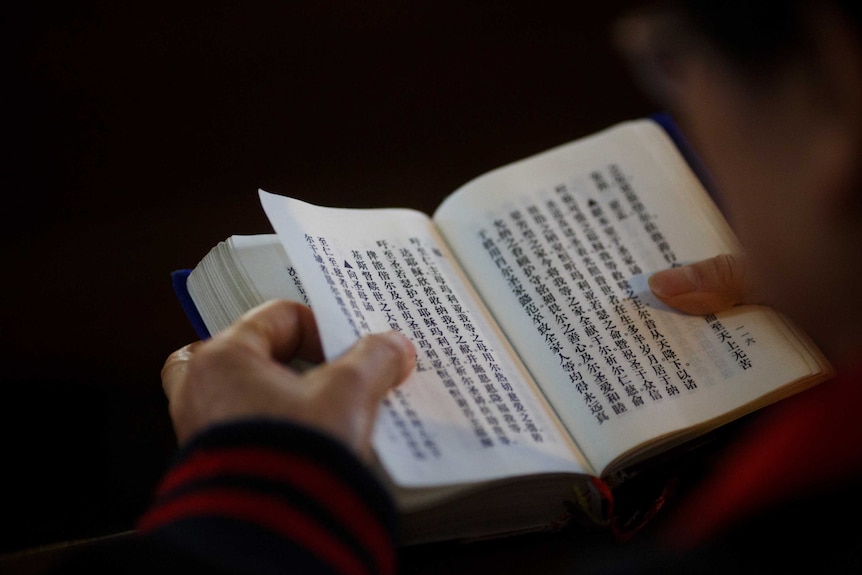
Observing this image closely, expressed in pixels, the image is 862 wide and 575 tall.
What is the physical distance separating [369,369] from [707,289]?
0.34m

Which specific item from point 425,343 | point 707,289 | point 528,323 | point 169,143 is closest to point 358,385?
point 425,343

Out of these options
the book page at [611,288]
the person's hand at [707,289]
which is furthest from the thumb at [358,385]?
the person's hand at [707,289]

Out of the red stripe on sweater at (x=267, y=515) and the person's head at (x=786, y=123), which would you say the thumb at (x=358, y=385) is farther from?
the person's head at (x=786, y=123)

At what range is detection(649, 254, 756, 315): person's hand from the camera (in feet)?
2.33

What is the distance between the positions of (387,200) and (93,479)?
0.45m

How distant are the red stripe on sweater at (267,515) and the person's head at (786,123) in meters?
0.34

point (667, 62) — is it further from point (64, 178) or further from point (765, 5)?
point (64, 178)

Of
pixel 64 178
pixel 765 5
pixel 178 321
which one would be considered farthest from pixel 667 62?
pixel 64 178

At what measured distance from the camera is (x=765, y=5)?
1.57 feet

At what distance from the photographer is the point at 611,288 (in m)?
0.73

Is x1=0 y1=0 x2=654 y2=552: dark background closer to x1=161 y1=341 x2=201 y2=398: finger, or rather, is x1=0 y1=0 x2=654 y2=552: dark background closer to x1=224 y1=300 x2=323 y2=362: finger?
x1=161 y1=341 x2=201 y2=398: finger

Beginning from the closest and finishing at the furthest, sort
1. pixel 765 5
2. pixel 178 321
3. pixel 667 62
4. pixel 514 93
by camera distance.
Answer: pixel 765 5 → pixel 667 62 → pixel 178 321 → pixel 514 93

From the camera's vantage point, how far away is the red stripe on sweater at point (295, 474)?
45cm

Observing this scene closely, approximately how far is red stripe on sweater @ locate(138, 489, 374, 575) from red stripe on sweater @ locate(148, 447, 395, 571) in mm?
11
